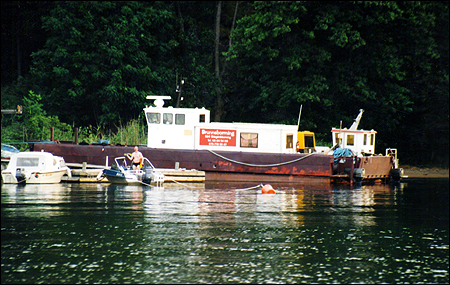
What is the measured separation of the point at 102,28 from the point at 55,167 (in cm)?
2230

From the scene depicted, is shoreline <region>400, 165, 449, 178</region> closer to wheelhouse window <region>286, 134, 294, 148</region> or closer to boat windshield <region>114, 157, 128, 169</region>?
wheelhouse window <region>286, 134, 294, 148</region>

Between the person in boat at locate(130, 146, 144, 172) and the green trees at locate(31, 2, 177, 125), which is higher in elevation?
the green trees at locate(31, 2, 177, 125)

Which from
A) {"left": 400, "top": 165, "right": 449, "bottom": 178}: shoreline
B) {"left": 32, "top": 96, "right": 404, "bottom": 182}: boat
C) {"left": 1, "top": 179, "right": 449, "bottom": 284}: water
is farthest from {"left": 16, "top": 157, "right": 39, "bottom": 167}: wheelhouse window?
{"left": 400, "top": 165, "right": 449, "bottom": 178}: shoreline

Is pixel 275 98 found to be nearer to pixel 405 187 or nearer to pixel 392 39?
pixel 392 39

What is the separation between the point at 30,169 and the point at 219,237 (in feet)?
55.2

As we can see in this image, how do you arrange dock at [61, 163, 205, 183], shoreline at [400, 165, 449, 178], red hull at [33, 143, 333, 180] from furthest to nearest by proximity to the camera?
shoreline at [400, 165, 449, 178]
red hull at [33, 143, 333, 180]
dock at [61, 163, 205, 183]

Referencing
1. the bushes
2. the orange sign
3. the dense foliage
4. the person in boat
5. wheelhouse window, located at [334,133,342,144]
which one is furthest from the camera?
the dense foliage

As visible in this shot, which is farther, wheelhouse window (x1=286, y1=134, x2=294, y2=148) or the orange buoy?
wheelhouse window (x1=286, y1=134, x2=294, y2=148)

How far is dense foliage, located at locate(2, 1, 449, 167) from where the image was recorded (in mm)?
46906

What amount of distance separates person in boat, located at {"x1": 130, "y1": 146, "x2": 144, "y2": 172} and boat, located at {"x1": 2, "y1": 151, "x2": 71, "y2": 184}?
13.5 ft

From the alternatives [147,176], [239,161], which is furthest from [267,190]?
[147,176]

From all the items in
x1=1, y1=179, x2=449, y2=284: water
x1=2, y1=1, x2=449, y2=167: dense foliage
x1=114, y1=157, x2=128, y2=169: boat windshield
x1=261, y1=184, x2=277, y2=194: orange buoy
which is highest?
x1=2, y1=1, x2=449, y2=167: dense foliage

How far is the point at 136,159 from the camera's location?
1324 inches

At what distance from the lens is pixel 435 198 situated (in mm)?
30344
